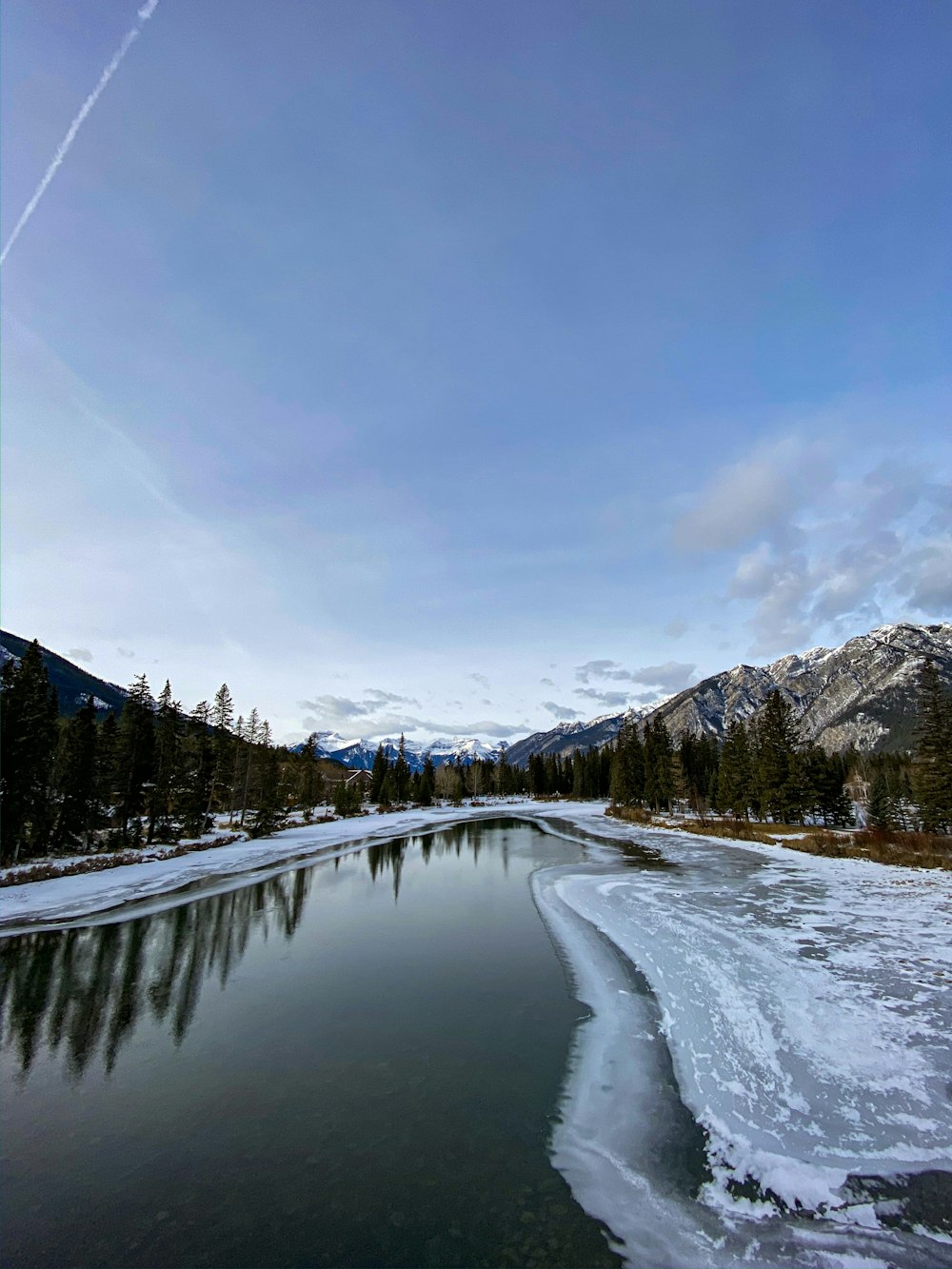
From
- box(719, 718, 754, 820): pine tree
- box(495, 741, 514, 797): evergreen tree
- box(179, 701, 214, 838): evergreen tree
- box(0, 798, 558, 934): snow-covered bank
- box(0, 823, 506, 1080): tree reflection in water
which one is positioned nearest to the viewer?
box(0, 823, 506, 1080): tree reflection in water

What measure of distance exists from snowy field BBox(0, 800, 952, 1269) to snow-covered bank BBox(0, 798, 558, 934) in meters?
0.38

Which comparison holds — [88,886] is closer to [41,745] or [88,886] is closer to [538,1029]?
[41,745]

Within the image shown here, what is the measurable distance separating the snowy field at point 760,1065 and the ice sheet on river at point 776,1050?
0.03 meters

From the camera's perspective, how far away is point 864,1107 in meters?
7.34

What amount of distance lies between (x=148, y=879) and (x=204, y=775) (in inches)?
924

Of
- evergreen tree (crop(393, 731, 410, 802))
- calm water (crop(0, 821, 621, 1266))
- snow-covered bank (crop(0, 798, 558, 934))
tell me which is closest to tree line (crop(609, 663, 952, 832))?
evergreen tree (crop(393, 731, 410, 802))

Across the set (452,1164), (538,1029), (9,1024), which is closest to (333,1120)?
(452,1164)

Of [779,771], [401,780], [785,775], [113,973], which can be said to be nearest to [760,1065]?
[113,973]

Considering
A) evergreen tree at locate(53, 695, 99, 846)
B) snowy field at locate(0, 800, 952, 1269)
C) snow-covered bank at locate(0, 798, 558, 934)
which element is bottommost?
snow-covered bank at locate(0, 798, 558, 934)

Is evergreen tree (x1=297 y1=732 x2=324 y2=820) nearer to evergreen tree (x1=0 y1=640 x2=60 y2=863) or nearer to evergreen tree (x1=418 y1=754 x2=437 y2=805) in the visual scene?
evergreen tree (x1=418 y1=754 x2=437 y2=805)

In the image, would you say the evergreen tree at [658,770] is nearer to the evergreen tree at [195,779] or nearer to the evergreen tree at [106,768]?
the evergreen tree at [195,779]

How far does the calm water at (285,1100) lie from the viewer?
216 inches

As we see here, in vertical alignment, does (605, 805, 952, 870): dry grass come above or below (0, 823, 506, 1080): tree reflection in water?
above

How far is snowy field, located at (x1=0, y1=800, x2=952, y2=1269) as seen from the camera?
5.62 metres
